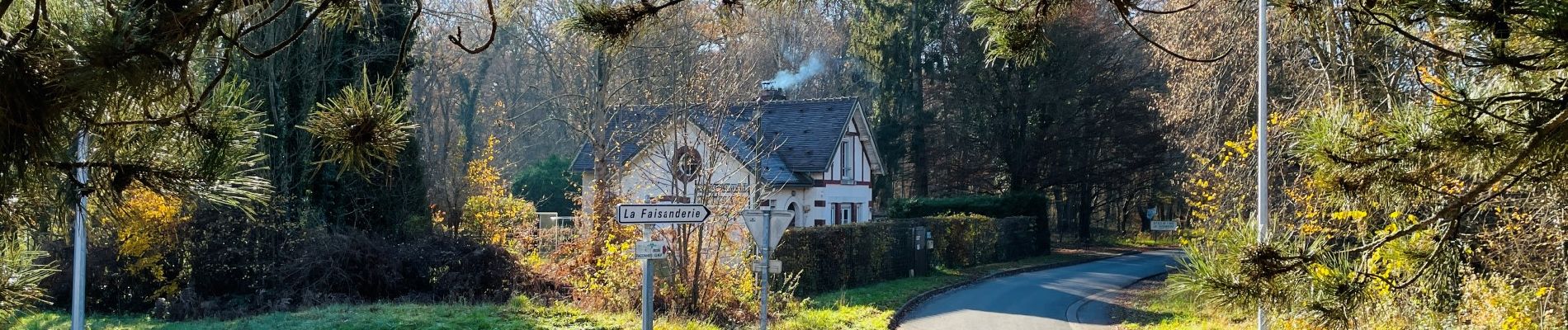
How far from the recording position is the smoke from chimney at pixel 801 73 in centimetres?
3666

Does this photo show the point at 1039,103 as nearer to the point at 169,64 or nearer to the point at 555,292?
the point at 555,292

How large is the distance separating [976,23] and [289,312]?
11144mm

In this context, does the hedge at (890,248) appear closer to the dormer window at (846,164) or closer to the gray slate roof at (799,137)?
the gray slate roof at (799,137)

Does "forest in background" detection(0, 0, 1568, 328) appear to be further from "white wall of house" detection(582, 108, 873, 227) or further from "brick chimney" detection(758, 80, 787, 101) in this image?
"white wall of house" detection(582, 108, 873, 227)

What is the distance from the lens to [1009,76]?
38.4 meters

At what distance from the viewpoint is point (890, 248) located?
23.8 meters

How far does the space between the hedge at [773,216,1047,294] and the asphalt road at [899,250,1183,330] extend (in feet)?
5.20

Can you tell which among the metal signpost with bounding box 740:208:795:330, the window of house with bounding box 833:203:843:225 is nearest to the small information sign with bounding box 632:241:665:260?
the metal signpost with bounding box 740:208:795:330

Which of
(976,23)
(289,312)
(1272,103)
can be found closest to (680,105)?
(289,312)

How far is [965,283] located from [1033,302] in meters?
3.91

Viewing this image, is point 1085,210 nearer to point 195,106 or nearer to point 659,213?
point 659,213

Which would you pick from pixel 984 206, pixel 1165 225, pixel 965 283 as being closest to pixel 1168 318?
pixel 1165 225

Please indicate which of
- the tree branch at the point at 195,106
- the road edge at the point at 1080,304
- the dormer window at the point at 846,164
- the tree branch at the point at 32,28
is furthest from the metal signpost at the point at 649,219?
the dormer window at the point at 846,164

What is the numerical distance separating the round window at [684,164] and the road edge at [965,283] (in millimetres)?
3463
